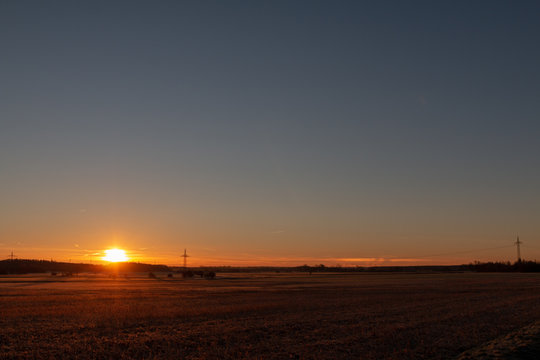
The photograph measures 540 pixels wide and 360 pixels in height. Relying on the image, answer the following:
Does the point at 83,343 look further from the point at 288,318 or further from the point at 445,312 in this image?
the point at 445,312

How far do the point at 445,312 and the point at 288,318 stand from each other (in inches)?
434

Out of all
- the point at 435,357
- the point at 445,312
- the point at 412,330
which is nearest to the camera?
the point at 435,357

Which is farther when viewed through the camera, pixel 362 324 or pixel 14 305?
pixel 14 305

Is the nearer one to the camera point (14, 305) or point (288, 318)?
point (288, 318)

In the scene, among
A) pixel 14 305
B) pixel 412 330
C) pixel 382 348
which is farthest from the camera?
pixel 14 305

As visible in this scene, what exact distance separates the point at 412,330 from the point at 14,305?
29970 millimetres

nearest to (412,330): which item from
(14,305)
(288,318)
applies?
(288,318)

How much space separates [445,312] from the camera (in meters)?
33.0

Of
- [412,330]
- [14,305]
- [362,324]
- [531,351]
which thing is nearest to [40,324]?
[14,305]

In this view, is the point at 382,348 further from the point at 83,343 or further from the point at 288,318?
the point at 83,343

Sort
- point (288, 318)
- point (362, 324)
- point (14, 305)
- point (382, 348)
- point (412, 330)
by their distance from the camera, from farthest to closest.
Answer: point (14, 305), point (288, 318), point (362, 324), point (412, 330), point (382, 348)

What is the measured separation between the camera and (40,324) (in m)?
27.1

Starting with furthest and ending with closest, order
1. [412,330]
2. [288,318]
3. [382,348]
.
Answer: [288,318] → [412,330] → [382,348]

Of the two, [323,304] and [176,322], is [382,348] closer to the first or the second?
[176,322]
